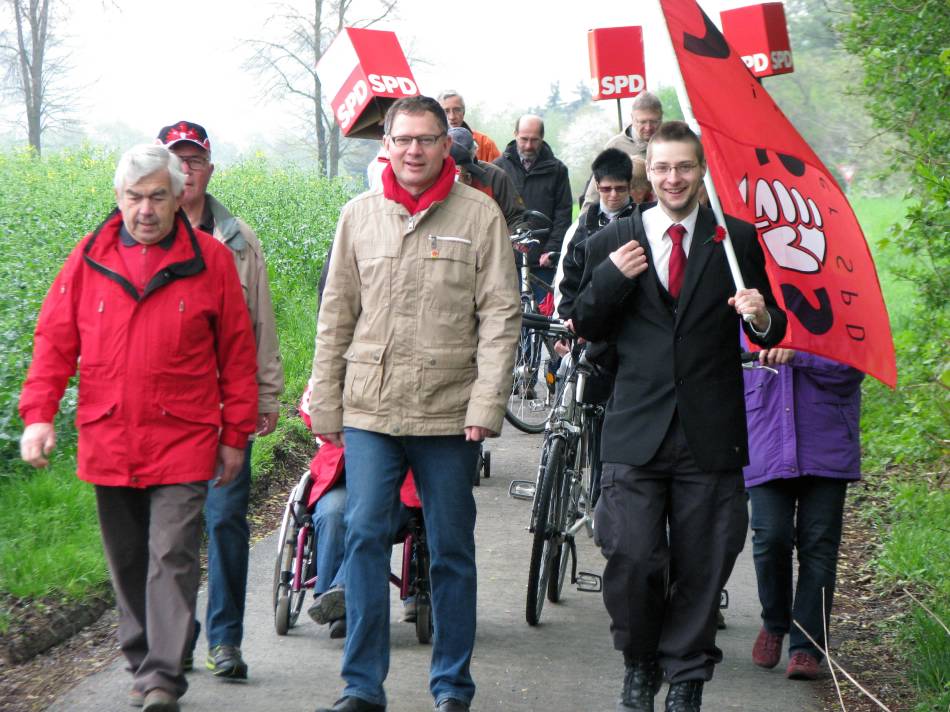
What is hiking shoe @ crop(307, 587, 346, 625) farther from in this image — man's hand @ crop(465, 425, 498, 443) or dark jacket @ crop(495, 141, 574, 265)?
dark jacket @ crop(495, 141, 574, 265)

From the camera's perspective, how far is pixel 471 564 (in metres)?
5.21

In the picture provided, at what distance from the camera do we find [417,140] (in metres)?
5.07

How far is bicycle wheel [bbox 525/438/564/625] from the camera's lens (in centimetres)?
642

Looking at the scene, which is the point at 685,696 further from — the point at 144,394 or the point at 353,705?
the point at 144,394

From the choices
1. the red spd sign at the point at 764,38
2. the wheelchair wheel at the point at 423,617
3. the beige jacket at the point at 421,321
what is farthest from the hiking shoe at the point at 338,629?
the red spd sign at the point at 764,38

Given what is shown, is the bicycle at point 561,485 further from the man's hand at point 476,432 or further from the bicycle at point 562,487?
the man's hand at point 476,432

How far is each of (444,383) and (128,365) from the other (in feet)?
3.74

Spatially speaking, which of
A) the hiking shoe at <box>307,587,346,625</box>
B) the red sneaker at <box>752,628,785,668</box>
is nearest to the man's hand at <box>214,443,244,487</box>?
the hiking shoe at <box>307,587,346,625</box>

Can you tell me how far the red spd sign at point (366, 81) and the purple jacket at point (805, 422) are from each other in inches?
206

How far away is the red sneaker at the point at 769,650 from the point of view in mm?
6059

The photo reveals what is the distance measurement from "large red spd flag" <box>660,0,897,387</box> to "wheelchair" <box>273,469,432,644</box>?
6.49 feet

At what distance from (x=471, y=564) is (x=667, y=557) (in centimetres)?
75

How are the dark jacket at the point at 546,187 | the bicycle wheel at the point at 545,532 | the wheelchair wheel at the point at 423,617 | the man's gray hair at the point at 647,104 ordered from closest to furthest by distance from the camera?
the wheelchair wheel at the point at 423,617 < the bicycle wheel at the point at 545,532 < the man's gray hair at the point at 647,104 < the dark jacket at the point at 546,187

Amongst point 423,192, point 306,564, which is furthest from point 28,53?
point 423,192
